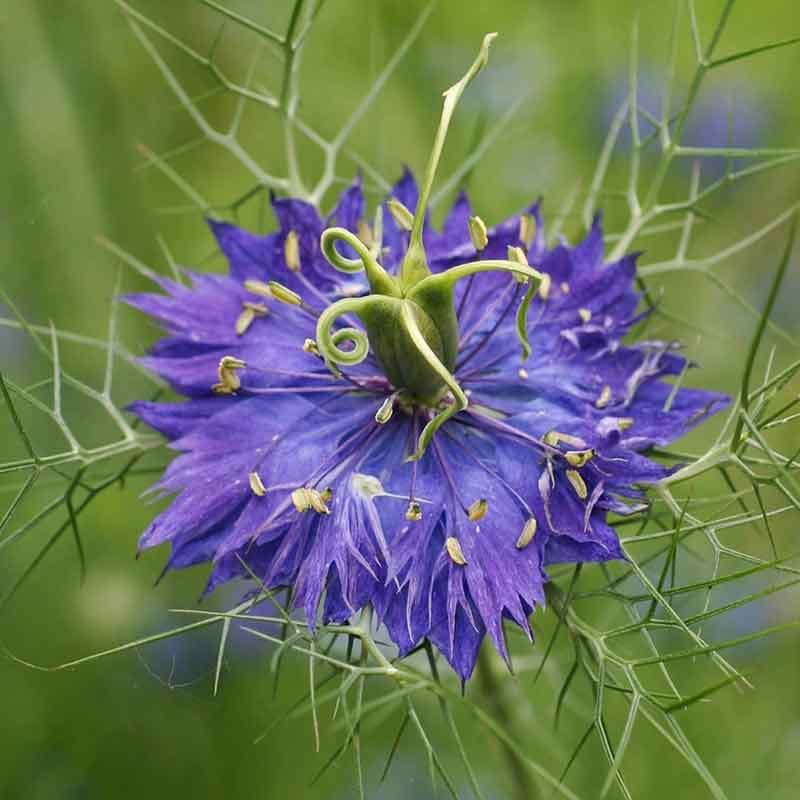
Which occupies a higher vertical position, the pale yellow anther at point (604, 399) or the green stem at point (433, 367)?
the green stem at point (433, 367)

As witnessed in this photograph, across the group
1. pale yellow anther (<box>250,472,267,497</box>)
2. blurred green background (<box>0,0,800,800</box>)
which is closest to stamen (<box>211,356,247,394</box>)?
pale yellow anther (<box>250,472,267,497</box>)

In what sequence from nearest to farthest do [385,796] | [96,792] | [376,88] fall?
[376,88] < [96,792] < [385,796]

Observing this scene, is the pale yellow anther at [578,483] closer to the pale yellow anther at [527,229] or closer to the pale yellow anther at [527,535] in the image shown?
the pale yellow anther at [527,535]

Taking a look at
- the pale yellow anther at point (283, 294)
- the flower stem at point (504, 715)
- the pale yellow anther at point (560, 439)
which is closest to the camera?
the pale yellow anther at point (560, 439)

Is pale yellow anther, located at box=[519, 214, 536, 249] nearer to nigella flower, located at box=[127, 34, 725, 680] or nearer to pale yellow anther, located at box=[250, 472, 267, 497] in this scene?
nigella flower, located at box=[127, 34, 725, 680]

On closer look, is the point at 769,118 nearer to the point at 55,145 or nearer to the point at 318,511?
the point at 55,145

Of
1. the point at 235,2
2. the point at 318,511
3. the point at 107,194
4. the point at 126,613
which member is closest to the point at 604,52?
the point at 235,2

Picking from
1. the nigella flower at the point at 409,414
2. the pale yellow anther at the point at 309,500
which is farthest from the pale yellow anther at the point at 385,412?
the pale yellow anther at the point at 309,500
